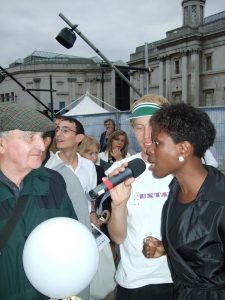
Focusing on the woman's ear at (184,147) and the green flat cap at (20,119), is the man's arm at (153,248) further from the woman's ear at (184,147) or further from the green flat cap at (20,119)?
the green flat cap at (20,119)

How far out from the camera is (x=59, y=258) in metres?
1.83

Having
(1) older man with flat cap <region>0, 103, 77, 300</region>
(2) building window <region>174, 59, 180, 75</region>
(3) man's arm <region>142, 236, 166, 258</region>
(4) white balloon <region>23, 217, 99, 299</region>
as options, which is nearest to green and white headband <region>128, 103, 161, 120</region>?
(1) older man with flat cap <region>0, 103, 77, 300</region>

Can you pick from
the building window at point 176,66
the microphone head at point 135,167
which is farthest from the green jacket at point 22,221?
the building window at point 176,66

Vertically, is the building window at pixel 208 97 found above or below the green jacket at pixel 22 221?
above

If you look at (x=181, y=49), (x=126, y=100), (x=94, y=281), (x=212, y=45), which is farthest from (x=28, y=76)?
(x=94, y=281)

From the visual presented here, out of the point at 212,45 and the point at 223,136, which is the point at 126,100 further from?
the point at 223,136

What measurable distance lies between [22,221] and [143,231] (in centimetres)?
96

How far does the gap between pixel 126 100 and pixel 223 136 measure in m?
45.1

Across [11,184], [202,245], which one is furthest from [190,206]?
[11,184]

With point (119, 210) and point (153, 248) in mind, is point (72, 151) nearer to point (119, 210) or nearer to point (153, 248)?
point (119, 210)

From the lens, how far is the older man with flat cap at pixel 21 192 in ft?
6.89

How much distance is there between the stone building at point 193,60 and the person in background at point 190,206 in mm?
41602

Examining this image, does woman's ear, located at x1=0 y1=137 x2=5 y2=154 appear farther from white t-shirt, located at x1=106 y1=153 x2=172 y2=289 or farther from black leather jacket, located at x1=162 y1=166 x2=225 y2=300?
black leather jacket, located at x1=162 y1=166 x2=225 y2=300

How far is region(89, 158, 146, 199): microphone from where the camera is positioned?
7.02 ft
